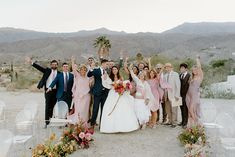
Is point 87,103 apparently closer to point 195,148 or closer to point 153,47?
point 195,148

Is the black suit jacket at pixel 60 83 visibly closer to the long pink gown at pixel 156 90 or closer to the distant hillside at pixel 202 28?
the long pink gown at pixel 156 90

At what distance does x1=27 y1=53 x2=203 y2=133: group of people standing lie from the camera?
416 inches

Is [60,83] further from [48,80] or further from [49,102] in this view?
[49,102]

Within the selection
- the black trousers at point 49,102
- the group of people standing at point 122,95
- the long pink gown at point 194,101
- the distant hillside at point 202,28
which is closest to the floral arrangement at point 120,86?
the group of people standing at point 122,95

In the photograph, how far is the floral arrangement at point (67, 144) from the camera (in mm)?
7456

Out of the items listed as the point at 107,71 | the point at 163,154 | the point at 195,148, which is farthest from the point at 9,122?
the point at 195,148

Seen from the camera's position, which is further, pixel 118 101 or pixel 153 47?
pixel 153 47

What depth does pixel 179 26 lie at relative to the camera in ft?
512

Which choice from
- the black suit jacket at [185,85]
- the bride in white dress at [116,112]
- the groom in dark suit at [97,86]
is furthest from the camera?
the black suit jacket at [185,85]

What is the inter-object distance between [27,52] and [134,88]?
73285 mm

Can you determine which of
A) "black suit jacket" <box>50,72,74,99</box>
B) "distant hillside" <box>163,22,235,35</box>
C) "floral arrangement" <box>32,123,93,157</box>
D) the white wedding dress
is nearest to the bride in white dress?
the white wedding dress

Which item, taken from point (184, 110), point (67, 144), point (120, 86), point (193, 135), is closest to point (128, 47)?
point (184, 110)

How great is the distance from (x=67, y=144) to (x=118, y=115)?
2.28 m

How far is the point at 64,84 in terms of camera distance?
1110 cm
